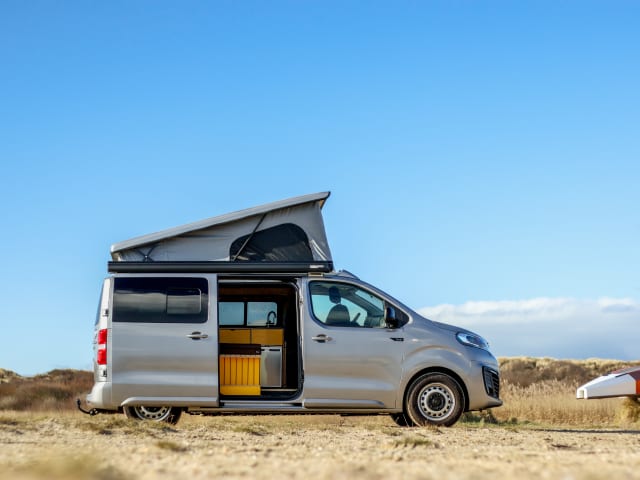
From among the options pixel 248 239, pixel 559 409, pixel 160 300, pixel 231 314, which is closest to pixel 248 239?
pixel 248 239

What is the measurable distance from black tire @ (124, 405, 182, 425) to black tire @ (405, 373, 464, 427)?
10.4 feet

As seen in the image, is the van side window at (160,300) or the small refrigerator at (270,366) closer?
the van side window at (160,300)

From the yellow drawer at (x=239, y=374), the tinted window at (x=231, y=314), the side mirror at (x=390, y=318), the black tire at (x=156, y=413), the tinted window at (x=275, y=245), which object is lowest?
the black tire at (x=156, y=413)

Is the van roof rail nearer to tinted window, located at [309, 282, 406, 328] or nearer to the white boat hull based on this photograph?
tinted window, located at [309, 282, 406, 328]

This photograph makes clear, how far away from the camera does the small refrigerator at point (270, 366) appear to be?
45.8ft

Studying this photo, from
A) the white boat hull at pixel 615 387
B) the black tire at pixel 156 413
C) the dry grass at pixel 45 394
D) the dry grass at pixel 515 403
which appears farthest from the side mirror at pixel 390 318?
the dry grass at pixel 45 394

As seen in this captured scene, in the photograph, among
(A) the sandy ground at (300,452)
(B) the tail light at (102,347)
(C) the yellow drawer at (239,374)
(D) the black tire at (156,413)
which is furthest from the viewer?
(C) the yellow drawer at (239,374)

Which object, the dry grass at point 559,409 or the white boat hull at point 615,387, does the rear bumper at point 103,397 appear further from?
the dry grass at point 559,409

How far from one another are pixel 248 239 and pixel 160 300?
1.54 metres

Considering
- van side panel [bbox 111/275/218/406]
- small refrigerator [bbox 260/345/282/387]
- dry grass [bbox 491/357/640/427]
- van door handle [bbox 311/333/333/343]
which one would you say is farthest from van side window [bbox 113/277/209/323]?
dry grass [bbox 491/357/640/427]

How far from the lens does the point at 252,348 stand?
13.8m

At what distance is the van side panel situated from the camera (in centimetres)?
1288

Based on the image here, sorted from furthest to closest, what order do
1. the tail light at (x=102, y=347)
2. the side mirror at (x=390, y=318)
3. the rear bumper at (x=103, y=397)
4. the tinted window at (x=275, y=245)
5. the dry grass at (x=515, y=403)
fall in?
the dry grass at (x=515, y=403) < the tinted window at (x=275, y=245) < the side mirror at (x=390, y=318) < the tail light at (x=102, y=347) < the rear bumper at (x=103, y=397)

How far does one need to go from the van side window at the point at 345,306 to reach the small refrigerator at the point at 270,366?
4.19ft
